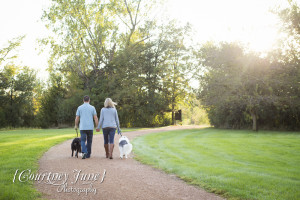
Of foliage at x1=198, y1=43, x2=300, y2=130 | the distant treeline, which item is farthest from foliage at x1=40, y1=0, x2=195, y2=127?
foliage at x1=198, y1=43, x2=300, y2=130

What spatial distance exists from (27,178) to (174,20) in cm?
Result: 3219

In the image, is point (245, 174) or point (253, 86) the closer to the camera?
point (245, 174)

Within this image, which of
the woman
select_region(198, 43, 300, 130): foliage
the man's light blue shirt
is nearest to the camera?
the man's light blue shirt

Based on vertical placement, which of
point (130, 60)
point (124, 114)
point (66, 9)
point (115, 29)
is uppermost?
point (66, 9)

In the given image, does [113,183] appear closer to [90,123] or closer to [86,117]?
[90,123]

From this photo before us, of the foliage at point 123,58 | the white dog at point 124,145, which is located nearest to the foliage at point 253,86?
the foliage at point 123,58

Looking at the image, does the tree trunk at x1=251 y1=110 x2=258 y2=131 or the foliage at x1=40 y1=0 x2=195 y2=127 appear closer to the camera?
the tree trunk at x1=251 y1=110 x2=258 y2=131

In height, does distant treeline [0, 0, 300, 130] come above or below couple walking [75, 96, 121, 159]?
above

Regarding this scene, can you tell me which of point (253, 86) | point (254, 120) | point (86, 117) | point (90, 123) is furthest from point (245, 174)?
point (254, 120)

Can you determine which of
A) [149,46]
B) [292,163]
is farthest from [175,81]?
[292,163]

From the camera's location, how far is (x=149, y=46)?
33969 mm

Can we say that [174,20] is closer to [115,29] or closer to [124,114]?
[115,29]

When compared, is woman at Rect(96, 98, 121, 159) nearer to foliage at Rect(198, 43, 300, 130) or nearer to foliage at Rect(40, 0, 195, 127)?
foliage at Rect(198, 43, 300, 130)

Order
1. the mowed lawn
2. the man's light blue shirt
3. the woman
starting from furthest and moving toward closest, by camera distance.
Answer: the woman < the man's light blue shirt < the mowed lawn
